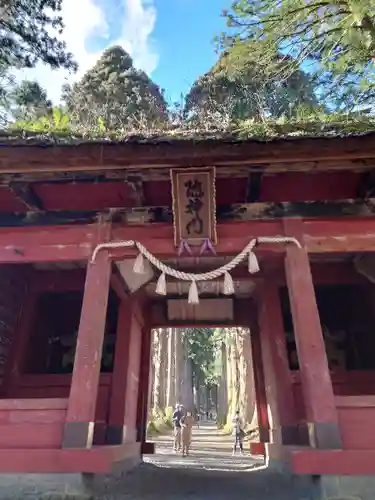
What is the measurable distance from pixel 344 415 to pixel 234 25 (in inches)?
348

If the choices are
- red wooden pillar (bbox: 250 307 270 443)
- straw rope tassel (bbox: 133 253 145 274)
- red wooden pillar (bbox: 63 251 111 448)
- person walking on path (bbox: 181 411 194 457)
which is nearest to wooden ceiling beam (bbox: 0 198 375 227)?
straw rope tassel (bbox: 133 253 145 274)

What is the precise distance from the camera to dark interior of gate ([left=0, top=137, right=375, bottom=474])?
470 cm

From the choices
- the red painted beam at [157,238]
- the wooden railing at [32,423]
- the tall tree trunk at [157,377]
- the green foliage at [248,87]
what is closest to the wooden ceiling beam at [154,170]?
the red painted beam at [157,238]

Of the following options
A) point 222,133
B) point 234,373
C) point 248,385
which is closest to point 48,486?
point 222,133

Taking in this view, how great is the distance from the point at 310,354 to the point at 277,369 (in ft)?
7.76

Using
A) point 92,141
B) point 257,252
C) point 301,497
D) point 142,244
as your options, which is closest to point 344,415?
point 301,497

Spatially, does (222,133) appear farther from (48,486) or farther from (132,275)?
(48,486)

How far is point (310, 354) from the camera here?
4859 mm

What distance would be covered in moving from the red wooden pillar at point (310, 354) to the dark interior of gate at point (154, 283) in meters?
0.02

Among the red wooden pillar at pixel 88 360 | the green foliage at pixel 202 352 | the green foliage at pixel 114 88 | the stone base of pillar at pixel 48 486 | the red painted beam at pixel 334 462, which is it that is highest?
the green foliage at pixel 114 88

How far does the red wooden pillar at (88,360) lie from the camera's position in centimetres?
457

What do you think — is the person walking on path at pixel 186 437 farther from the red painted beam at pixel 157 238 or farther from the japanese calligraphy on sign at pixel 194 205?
the japanese calligraphy on sign at pixel 194 205

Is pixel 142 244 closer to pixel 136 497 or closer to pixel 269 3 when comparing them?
pixel 136 497

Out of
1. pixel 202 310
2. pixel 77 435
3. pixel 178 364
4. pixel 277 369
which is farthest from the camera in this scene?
pixel 178 364
